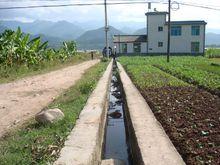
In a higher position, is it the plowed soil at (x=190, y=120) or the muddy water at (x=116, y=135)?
the plowed soil at (x=190, y=120)

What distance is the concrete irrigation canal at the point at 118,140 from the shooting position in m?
6.51

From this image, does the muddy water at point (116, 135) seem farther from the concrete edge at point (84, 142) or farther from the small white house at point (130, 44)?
the small white house at point (130, 44)

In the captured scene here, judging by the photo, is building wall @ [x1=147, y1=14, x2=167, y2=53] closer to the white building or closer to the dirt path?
the white building

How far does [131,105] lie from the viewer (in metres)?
12.2

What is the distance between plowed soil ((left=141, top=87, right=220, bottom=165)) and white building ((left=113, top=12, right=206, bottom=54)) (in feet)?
150

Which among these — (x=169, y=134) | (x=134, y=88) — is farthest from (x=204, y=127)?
(x=134, y=88)

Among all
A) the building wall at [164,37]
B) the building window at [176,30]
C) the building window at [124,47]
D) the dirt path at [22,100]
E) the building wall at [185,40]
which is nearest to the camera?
the dirt path at [22,100]

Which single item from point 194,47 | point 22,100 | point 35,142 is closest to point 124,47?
point 194,47

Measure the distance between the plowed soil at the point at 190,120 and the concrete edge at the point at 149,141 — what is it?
0.60 feet

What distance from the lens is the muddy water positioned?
8.80m

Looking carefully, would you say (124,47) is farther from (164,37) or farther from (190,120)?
(190,120)

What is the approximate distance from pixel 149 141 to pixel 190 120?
6.72ft

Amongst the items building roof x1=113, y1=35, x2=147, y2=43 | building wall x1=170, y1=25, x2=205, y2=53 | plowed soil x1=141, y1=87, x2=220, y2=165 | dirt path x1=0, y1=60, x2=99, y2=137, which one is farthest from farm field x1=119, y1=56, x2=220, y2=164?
building roof x1=113, y1=35, x2=147, y2=43

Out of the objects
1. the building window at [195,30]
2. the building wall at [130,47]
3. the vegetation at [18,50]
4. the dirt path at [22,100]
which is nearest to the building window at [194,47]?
the building window at [195,30]
